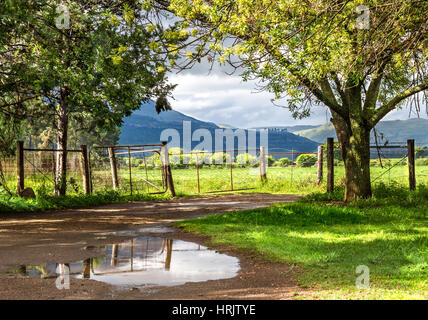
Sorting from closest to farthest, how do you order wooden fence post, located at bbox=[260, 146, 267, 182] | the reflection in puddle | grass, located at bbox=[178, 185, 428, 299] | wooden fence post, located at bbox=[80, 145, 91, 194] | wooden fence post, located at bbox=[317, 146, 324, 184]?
grass, located at bbox=[178, 185, 428, 299] → the reflection in puddle → wooden fence post, located at bbox=[80, 145, 91, 194] → wooden fence post, located at bbox=[317, 146, 324, 184] → wooden fence post, located at bbox=[260, 146, 267, 182]

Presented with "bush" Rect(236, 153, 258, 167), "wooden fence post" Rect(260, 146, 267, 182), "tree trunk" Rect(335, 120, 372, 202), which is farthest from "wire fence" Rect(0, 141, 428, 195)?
"bush" Rect(236, 153, 258, 167)

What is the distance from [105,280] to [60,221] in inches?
251

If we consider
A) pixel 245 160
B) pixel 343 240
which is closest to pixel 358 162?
pixel 343 240

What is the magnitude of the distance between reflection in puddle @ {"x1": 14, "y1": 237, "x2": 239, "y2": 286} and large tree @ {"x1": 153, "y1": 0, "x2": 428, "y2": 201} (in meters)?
3.43

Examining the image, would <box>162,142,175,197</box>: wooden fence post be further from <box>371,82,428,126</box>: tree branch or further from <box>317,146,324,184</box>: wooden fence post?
<box>371,82,428,126</box>: tree branch

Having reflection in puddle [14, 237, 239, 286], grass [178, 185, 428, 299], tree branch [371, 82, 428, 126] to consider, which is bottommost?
reflection in puddle [14, 237, 239, 286]

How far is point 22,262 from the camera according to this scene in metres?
6.83

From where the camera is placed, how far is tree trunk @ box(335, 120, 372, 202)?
1344 cm

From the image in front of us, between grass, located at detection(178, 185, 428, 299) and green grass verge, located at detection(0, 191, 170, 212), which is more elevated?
green grass verge, located at detection(0, 191, 170, 212)

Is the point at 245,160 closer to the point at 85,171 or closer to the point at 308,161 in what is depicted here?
the point at 308,161

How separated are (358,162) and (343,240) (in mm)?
6148
